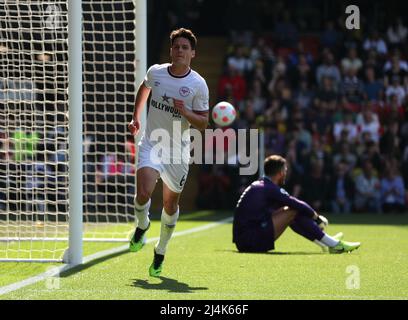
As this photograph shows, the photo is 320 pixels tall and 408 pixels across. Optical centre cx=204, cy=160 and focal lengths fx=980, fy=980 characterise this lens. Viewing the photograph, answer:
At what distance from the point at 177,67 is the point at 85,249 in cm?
360

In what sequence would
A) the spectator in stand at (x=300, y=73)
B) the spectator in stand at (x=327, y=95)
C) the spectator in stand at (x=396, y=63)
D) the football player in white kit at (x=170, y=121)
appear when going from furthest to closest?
the spectator in stand at (x=300, y=73) → the spectator in stand at (x=396, y=63) → the spectator in stand at (x=327, y=95) → the football player in white kit at (x=170, y=121)

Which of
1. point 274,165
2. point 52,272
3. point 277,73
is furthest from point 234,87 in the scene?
point 52,272

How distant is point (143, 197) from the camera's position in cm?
915

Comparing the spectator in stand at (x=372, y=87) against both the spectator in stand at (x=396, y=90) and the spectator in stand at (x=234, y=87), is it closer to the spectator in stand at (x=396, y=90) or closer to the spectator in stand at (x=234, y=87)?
the spectator in stand at (x=396, y=90)

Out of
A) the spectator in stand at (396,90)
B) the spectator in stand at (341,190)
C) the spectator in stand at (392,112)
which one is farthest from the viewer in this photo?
the spectator in stand at (396,90)

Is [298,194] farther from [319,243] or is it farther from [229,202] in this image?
[319,243]

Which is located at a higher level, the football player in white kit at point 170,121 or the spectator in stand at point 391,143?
the football player in white kit at point 170,121

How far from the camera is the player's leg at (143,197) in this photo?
8.98 meters

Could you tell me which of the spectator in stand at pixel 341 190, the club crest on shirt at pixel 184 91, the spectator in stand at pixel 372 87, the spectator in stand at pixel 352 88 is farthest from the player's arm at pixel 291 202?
the spectator in stand at pixel 372 87

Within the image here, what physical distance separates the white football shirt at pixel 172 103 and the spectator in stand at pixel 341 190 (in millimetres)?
11553

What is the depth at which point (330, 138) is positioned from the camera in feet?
70.0

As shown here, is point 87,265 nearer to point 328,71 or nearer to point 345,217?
point 345,217

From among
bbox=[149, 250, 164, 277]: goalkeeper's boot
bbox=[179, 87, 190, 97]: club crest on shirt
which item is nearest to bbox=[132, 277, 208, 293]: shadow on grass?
bbox=[149, 250, 164, 277]: goalkeeper's boot
